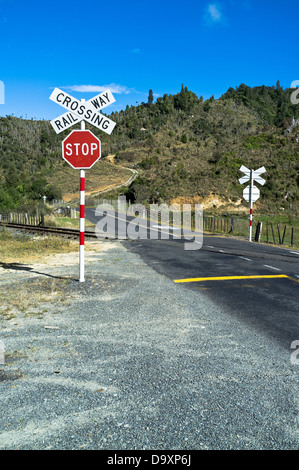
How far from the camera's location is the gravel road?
9.53ft

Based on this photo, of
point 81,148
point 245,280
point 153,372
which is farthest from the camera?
point 245,280

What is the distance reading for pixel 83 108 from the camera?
8180 mm

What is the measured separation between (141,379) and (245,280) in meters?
6.17

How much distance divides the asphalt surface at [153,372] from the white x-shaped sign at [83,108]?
3664 millimetres

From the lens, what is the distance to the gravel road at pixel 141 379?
9.53ft

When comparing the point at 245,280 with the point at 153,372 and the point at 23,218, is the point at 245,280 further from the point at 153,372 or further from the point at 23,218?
the point at 23,218

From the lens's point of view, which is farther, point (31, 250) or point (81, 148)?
point (31, 250)

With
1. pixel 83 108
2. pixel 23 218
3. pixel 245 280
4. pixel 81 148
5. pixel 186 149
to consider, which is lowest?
pixel 245 280

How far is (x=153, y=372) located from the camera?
3.99m

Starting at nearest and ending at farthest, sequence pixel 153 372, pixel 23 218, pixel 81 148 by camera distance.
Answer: pixel 153 372, pixel 81 148, pixel 23 218

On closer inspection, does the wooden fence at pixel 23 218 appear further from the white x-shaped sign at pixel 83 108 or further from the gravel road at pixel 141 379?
the gravel road at pixel 141 379

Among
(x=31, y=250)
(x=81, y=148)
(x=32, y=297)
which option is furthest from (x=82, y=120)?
(x=31, y=250)

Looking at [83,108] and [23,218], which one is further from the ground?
[83,108]
